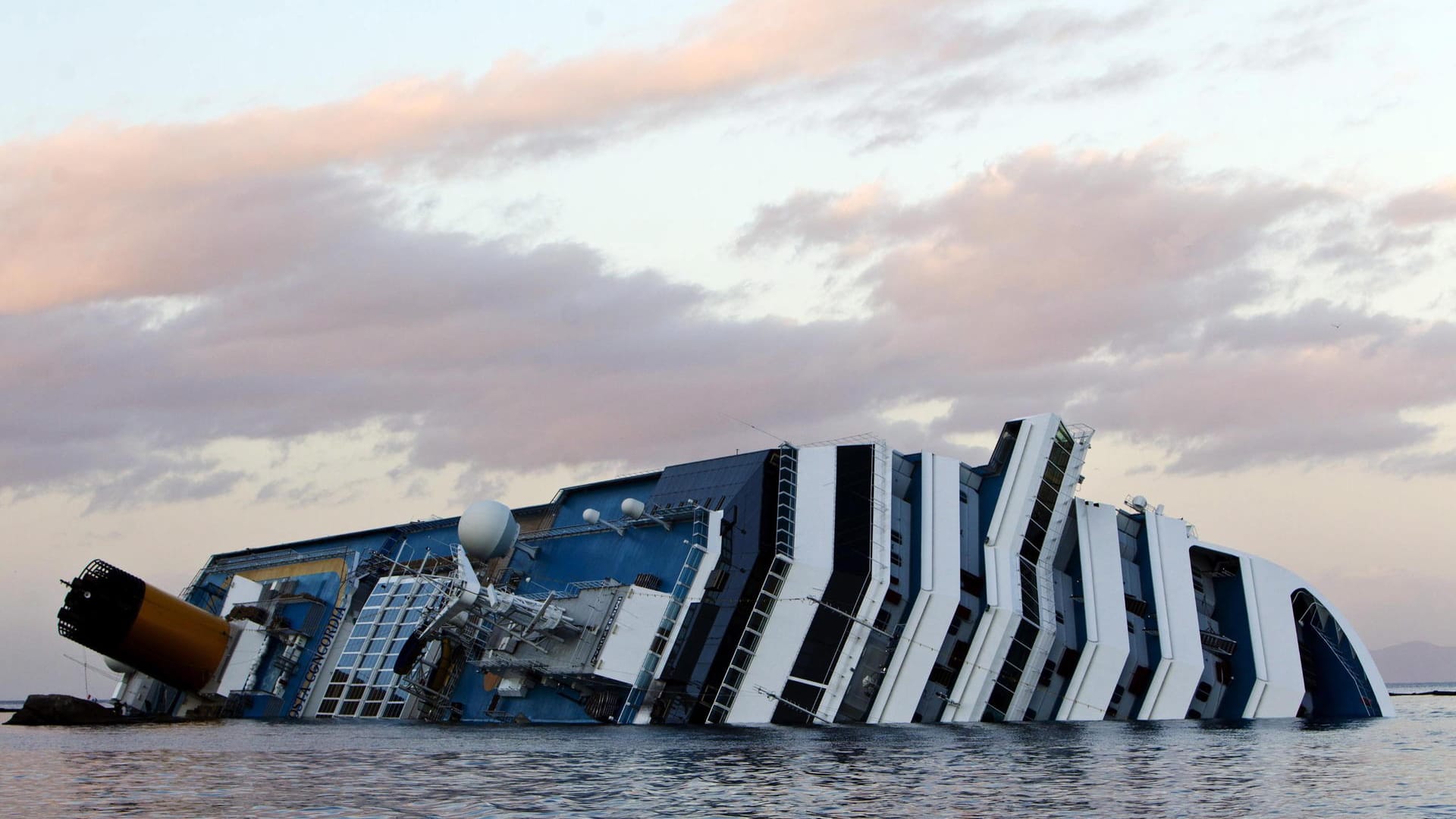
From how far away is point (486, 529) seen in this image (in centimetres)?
6944

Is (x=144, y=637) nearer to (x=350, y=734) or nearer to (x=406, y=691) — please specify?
(x=406, y=691)

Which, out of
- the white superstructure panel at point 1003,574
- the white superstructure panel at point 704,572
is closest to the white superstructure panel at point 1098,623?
the white superstructure panel at point 1003,574

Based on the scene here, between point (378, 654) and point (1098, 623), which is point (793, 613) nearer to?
point (1098, 623)

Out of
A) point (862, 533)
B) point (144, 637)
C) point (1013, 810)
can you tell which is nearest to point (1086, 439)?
point (862, 533)

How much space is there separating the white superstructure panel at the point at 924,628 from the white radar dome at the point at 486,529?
20.8m

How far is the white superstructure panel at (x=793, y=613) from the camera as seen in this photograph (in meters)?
59.6

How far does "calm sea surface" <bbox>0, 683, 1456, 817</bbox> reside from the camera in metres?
30.2

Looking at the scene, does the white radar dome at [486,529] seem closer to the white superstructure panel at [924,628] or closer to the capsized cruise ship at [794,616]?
the capsized cruise ship at [794,616]

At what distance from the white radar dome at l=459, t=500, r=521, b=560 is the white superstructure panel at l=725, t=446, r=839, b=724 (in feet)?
52.7

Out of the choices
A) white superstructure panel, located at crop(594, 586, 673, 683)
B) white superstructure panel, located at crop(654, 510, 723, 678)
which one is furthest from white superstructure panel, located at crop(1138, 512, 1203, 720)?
white superstructure panel, located at crop(594, 586, 673, 683)

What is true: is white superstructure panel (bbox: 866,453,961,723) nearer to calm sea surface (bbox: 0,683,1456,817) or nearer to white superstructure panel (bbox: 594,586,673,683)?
calm sea surface (bbox: 0,683,1456,817)

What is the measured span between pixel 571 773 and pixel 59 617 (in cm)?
4617

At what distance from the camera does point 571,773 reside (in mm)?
37281

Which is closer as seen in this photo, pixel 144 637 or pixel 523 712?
pixel 523 712
